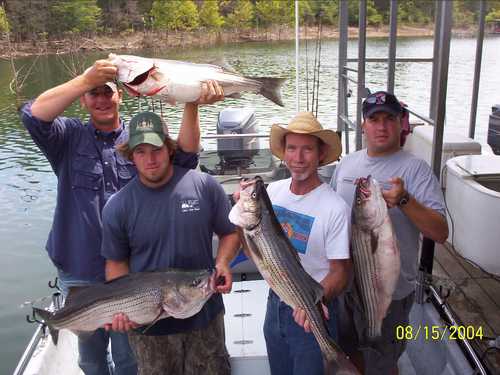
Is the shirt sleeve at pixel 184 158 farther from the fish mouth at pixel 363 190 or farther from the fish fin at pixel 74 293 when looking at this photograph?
the fish mouth at pixel 363 190

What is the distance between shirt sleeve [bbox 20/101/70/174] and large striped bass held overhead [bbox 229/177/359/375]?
126 cm

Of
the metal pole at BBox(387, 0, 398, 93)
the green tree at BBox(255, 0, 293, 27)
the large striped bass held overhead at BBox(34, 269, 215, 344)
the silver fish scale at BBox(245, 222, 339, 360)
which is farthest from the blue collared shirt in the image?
the green tree at BBox(255, 0, 293, 27)

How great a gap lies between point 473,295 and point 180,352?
256cm

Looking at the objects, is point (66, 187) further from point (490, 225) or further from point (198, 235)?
point (490, 225)

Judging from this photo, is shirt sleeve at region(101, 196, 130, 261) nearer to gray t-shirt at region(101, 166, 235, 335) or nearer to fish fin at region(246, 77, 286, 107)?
gray t-shirt at region(101, 166, 235, 335)

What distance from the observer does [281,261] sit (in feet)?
7.31

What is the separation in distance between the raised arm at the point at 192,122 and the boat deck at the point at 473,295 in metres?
2.17

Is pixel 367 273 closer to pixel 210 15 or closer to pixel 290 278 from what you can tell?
pixel 290 278

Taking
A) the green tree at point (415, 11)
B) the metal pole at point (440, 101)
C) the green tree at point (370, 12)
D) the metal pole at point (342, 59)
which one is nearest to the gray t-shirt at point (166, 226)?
the metal pole at point (440, 101)

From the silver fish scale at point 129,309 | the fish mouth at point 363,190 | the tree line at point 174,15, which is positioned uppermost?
the tree line at point 174,15

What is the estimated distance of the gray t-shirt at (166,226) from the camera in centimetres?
251

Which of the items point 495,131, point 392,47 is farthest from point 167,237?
point 495,131

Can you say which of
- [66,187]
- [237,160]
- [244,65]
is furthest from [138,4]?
[66,187]

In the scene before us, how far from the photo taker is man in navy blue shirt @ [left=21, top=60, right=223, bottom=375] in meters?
2.77
